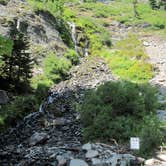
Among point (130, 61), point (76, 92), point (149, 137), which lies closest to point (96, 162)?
point (149, 137)

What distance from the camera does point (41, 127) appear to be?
26.0m

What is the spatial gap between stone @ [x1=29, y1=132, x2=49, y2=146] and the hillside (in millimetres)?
51

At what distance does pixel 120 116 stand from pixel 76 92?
36.9 feet

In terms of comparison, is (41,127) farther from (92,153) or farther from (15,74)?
(15,74)

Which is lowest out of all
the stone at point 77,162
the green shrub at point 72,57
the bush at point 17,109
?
the stone at point 77,162

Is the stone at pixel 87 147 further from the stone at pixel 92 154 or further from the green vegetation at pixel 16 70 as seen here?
the green vegetation at pixel 16 70

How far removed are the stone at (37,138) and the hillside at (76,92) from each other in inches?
2.0

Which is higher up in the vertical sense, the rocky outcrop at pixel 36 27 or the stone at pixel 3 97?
the rocky outcrop at pixel 36 27

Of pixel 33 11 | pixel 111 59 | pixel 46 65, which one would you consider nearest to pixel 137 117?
pixel 46 65

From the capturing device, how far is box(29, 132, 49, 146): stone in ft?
75.7

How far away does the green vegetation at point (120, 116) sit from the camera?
71.6ft

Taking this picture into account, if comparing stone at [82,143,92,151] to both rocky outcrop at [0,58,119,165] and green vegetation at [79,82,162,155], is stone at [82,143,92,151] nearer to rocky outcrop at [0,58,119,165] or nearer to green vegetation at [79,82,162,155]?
rocky outcrop at [0,58,119,165]

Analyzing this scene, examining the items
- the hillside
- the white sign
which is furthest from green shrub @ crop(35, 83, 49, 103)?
the white sign

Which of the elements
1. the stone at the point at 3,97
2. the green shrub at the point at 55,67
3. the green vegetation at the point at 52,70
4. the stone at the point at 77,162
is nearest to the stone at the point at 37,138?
the stone at the point at 77,162
